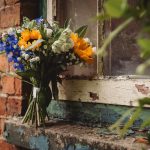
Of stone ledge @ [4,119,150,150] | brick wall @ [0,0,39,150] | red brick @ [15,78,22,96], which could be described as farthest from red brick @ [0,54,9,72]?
stone ledge @ [4,119,150,150]

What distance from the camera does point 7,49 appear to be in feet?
3.58

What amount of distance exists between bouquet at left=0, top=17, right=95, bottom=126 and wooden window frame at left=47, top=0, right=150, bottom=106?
0.07 m

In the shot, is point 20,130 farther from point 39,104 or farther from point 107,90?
point 107,90

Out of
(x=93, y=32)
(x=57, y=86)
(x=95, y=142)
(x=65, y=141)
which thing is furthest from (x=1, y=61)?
(x=95, y=142)

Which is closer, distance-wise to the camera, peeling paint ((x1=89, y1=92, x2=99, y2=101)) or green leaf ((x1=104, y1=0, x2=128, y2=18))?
green leaf ((x1=104, y1=0, x2=128, y2=18))

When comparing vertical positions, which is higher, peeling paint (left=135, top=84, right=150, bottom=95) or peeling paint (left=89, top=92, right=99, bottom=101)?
peeling paint (left=135, top=84, right=150, bottom=95)

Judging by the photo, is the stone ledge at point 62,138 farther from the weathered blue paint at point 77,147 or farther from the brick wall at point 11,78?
the brick wall at point 11,78

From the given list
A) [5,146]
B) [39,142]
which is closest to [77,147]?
[39,142]

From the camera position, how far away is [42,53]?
108 cm

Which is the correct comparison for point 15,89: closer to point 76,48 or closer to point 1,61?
point 1,61

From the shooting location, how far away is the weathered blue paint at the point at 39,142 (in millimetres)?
1067

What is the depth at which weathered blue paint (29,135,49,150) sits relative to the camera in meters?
1.07

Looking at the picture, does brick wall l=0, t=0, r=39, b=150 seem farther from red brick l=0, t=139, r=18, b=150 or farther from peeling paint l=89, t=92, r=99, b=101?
peeling paint l=89, t=92, r=99, b=101

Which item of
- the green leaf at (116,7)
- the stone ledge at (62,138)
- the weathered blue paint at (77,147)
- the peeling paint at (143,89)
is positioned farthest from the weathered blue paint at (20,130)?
the green leaf at (116,7)
